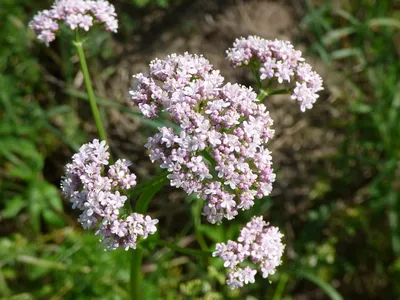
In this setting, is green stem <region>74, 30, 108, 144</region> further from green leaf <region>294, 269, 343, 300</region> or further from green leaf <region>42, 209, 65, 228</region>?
green leaf <region>294, 269, 343, 300</region>

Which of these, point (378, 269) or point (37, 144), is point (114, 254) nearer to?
point (37, 144)

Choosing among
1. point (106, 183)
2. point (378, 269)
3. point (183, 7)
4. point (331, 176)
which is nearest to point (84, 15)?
point (106, 183)

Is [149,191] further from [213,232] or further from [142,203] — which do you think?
[213,232]

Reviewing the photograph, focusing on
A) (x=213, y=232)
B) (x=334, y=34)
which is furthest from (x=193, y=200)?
(x=334, y=34)

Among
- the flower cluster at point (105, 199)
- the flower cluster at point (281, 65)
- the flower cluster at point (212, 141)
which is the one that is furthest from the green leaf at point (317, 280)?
the flower cluster at point (105, 199)

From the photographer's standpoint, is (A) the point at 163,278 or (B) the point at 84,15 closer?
(B) the point at 84,15

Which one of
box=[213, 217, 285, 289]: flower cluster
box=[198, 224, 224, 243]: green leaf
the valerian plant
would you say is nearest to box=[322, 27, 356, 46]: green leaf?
box=[198, 224, 224, 243]: green leaf
